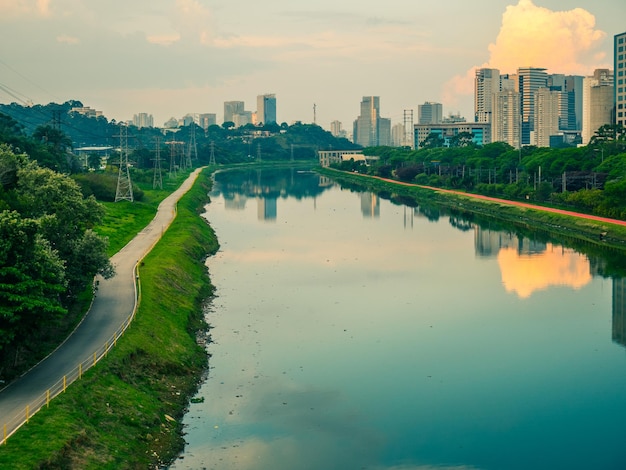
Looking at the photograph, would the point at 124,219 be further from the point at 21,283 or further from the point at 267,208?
the point at 21,283

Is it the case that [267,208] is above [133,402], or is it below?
above

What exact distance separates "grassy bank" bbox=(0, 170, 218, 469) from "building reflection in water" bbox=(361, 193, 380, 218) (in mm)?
51759

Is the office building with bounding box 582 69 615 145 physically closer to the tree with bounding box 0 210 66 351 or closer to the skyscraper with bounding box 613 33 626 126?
the skyscraper with bounding box 613 33 626 126

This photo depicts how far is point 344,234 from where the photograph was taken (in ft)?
240

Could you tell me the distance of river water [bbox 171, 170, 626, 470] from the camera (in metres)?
24.7

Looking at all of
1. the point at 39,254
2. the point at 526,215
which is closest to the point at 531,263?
the point at 526,215

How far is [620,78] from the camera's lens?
132375 millimetres

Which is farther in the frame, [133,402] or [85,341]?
[85,341]

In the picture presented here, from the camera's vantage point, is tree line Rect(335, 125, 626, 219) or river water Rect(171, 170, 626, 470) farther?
tree line Rect(335, 125, 626, 219)

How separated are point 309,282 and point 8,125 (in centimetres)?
5893

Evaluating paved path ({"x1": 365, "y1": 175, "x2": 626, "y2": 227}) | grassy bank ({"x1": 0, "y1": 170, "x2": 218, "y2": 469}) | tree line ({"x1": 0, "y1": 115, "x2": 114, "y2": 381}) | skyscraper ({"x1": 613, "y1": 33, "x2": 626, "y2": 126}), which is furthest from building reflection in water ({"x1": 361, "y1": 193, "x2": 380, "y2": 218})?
tree line ({"x1": 0, "y1": 115, "x2": 114, "y2": 381})

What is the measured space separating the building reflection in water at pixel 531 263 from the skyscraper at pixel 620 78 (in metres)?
71.9

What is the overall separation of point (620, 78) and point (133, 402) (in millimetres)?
124377

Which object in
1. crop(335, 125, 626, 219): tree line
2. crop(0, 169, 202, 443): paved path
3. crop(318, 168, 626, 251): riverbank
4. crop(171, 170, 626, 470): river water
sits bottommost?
crop(171, 170, 626, 470): river water
